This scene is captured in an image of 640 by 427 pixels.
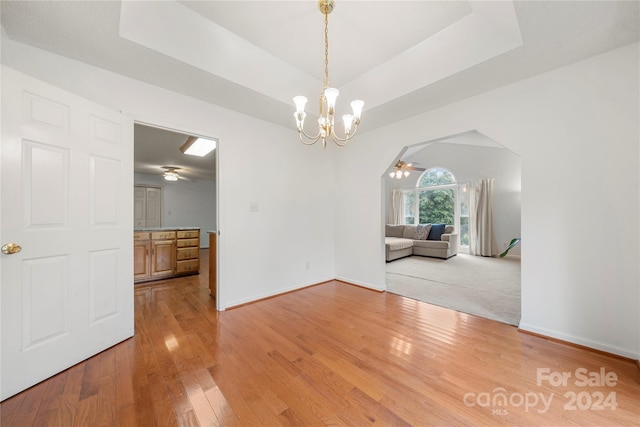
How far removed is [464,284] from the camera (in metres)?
3.75

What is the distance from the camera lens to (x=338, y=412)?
4.32 ft

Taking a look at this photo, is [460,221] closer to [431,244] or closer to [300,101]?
[431,244]

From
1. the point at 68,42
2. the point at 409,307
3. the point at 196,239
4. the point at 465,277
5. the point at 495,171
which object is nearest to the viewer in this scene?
the point at 68,42

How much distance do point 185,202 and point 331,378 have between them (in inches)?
322

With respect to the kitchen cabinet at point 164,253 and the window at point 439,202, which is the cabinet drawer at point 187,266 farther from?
the window at point 439,202

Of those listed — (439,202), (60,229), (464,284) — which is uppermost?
(439,202)

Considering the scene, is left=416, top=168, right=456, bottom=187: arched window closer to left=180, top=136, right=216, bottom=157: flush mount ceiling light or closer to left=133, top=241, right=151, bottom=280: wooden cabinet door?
left=180, top=136, right=216, bottom=157: flush mount ceiling light

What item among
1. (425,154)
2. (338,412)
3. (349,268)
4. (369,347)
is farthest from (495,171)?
(338,412)

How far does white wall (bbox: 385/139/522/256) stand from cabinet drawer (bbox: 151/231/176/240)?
501 cm

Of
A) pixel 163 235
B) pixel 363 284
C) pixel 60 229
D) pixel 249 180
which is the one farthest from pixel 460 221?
pixel 60 229

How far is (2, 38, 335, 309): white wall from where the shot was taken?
2.03 m

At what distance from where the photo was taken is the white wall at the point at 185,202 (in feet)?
24.6

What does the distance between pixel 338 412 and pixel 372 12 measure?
9.74 feet

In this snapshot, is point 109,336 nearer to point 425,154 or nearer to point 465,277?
point 465,277
